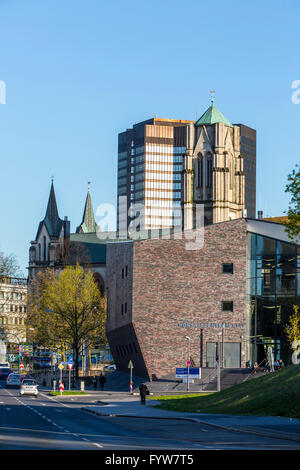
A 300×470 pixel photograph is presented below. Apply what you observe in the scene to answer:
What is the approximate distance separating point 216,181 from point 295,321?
2559 inches

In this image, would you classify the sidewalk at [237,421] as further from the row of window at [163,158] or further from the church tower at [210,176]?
the row of window at [163,158]

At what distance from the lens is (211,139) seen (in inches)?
5595

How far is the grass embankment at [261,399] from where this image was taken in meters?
39.2

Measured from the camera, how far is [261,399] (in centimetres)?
4156

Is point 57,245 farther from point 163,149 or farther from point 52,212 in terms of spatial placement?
point 163,149

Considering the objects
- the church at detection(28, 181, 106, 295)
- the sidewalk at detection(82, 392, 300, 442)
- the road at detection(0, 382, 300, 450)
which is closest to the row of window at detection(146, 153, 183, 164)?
the church at detection(28, 181, 106, 295)

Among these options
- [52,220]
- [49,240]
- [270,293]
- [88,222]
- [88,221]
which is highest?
[88,221]

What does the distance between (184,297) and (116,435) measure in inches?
2025

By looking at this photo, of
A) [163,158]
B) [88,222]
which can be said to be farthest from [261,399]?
[163,158]

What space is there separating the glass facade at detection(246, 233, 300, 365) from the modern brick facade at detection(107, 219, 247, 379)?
770 millimetres

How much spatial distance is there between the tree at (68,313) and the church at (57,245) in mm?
41754

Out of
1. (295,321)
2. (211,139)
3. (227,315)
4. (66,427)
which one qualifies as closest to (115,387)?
(227,315)

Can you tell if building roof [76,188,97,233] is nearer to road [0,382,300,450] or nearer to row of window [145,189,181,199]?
row of window [145,189,181,199]

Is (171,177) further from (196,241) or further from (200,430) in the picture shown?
(200,430)
